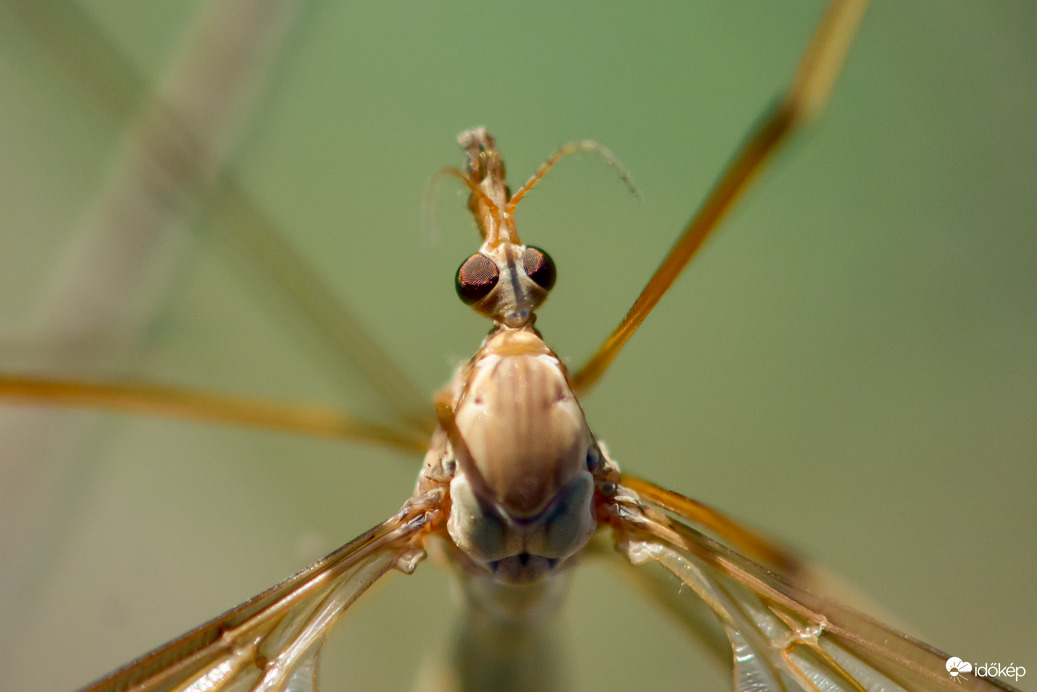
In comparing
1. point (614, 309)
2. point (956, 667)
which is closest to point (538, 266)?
point (956, 667)

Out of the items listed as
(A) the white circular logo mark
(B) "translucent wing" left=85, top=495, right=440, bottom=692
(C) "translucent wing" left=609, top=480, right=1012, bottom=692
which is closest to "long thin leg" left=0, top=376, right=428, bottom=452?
(B) "translucent wing" left=85, top=495, right=440, bottom=692

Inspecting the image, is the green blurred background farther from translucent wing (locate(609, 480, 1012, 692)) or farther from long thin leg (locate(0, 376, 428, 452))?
translucent wing (locate(609, 480, 1012, 692))

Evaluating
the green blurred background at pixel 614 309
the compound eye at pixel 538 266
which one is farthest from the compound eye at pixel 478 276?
the green blurred background at pixel 614 309

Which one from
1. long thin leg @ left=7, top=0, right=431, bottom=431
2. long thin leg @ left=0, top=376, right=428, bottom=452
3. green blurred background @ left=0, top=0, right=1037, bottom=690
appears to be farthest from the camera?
green blurred background @ left=0, top=0, right=1037, bottom=690

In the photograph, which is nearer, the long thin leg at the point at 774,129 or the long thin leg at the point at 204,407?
the long thin leg at the point at 774,129

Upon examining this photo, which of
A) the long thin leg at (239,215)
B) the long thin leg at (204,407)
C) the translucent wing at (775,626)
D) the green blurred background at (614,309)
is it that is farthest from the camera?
the green blurred background at (614,309)

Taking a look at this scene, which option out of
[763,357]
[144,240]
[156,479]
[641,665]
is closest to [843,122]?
[763,357]

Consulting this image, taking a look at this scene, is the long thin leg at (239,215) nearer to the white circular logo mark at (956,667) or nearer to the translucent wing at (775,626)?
the translucent wing at (775,626)
